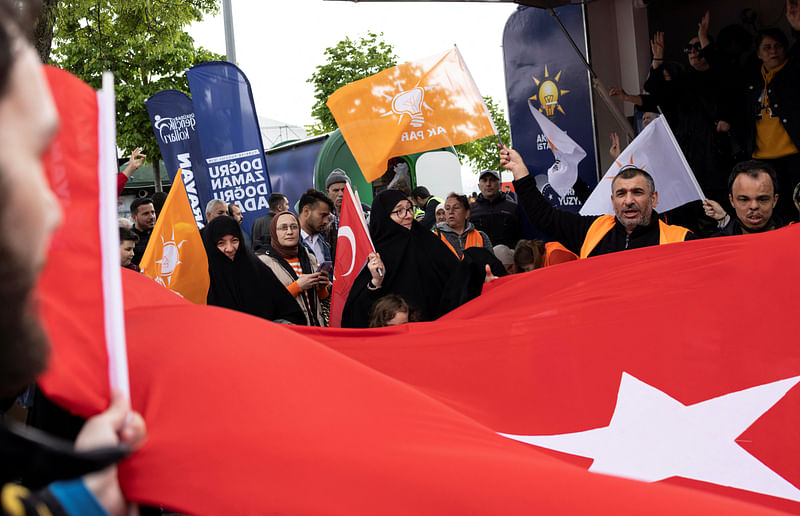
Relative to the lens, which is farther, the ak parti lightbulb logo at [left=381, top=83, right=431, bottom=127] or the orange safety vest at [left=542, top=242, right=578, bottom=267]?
the ak parti lightbulb logo at [left=381, top=83, right=431, bottom=127]

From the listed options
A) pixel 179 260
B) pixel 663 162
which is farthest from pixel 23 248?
pixel 663 162

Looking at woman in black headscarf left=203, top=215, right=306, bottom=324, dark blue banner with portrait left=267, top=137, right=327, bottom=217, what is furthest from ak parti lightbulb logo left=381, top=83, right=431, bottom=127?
dark blue banner with portrait left=267, top=137, right=327, bottom=217

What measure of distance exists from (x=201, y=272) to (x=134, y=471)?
180 inches

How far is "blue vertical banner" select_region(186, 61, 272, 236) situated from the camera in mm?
9641

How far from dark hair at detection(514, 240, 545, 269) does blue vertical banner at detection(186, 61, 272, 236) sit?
3.73 meters

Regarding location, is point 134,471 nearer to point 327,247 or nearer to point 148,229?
point 327,247

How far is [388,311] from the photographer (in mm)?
4816

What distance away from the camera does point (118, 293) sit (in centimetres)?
134

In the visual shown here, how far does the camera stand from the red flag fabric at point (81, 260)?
1.28m

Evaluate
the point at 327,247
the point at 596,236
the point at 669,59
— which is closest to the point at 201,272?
the point at 327,247

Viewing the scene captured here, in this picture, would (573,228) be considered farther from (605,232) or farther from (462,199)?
(462,199)

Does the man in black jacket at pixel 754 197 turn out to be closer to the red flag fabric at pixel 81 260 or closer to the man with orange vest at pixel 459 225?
the man with orange vest at pixel 459 225

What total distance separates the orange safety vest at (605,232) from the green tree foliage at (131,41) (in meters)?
5.65

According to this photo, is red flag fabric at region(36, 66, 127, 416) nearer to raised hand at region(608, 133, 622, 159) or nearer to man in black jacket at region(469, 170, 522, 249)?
man in black jacket at region(469, 170, 522, 249)
